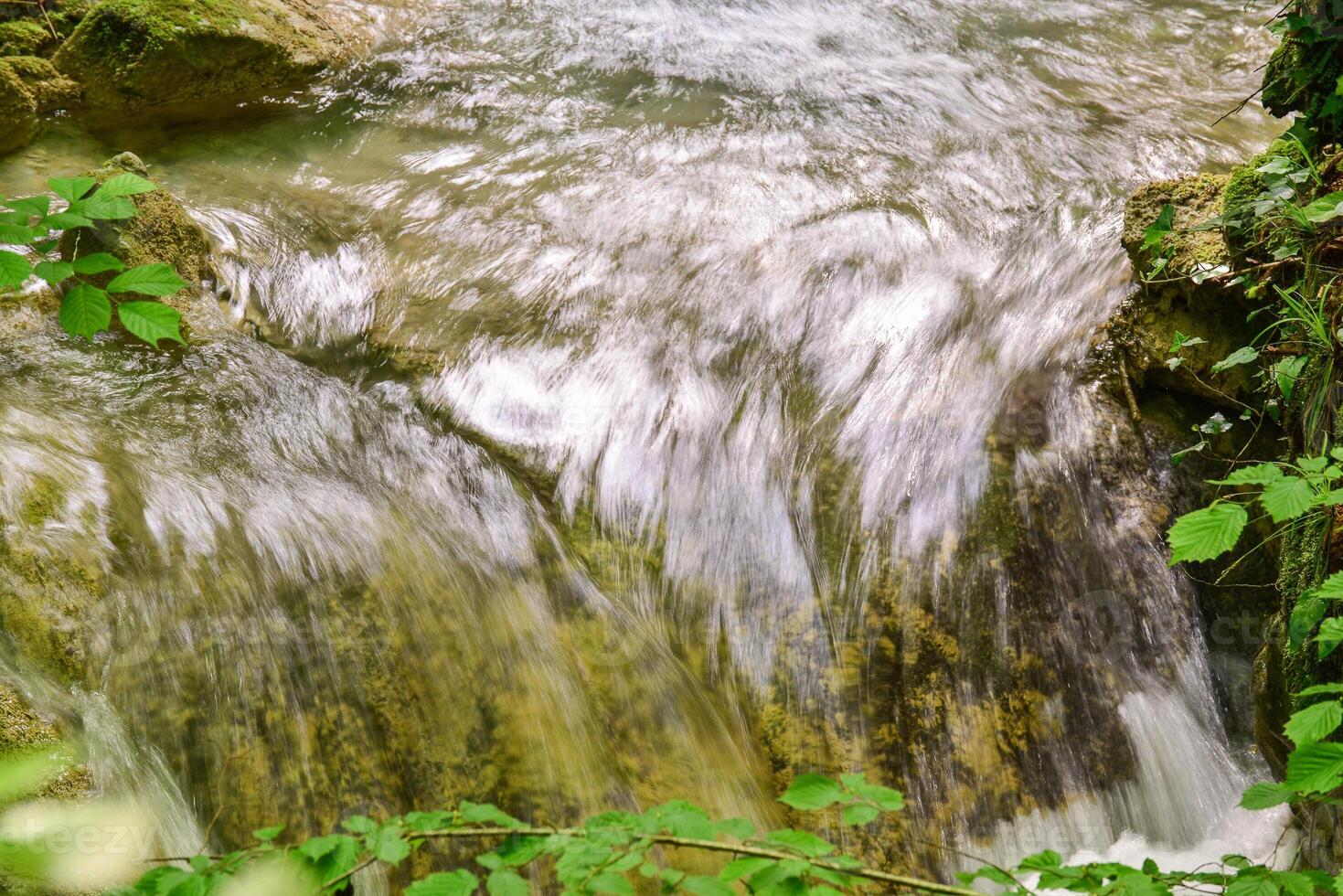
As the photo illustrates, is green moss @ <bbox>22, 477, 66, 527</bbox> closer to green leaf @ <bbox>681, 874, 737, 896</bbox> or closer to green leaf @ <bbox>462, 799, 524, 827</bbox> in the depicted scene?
green leaf @ <bbox>462, 799, 524, 827</bbox>

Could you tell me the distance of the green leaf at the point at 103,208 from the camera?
197 centimetres

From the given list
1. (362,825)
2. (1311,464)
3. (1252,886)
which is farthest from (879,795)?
(1311,464)

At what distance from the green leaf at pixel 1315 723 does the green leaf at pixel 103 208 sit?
2.61 m

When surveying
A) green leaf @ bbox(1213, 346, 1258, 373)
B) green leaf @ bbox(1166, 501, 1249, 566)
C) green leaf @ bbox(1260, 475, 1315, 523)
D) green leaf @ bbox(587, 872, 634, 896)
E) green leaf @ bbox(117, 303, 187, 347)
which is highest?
green leaf @ bbox(117, 303, 187, 347)

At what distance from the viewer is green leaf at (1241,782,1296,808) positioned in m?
1.57

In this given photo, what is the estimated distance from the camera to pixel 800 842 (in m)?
1.41

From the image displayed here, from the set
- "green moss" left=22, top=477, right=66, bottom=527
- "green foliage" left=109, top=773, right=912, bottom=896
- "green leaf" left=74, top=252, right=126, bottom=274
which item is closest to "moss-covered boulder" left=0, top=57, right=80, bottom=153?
"green moss" left=22, top=477, right=66, bottom=527

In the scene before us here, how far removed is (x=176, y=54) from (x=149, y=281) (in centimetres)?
439

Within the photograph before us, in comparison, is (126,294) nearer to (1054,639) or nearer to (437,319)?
(437,319)

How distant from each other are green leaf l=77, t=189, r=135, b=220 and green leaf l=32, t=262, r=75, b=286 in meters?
0.15

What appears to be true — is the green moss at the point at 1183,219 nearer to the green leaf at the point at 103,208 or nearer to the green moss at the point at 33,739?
the green leaf at the point at 103,208

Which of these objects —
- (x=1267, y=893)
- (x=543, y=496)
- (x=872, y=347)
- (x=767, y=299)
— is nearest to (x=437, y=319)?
(x=543, y=496)

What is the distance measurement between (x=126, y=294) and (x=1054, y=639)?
397 cm

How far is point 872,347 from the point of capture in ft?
12.7
